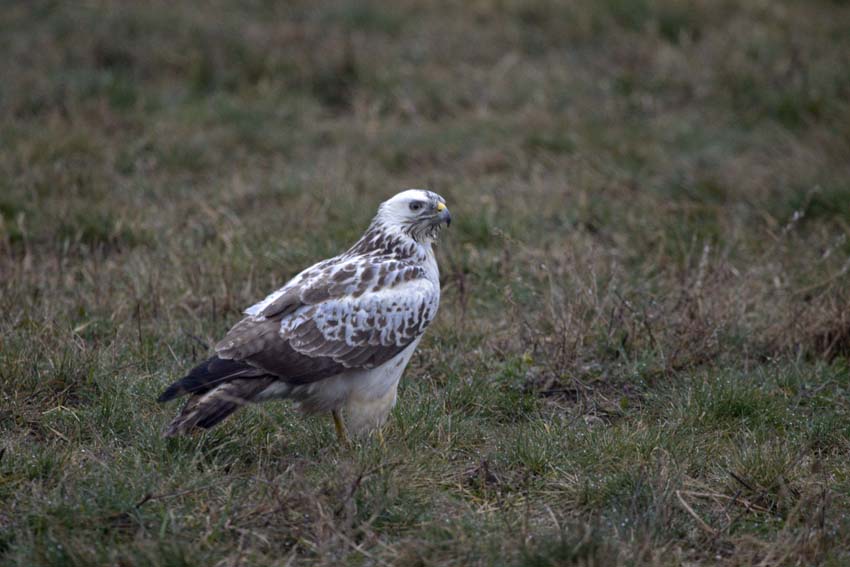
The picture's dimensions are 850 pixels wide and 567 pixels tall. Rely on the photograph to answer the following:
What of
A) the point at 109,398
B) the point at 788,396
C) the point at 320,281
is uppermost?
the point at 320,281

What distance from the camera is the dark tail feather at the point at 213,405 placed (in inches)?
188

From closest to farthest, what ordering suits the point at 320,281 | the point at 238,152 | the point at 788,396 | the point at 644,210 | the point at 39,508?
the point at 39,508 → the point at 320,281 → the point at 788,396 → the point at 644,210 → the point at 238,152

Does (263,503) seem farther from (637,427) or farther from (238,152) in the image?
(238,152)

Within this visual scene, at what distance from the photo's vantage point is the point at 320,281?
5.42 metres

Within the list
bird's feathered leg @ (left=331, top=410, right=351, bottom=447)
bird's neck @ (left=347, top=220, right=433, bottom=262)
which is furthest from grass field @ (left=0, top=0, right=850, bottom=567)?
bird's neck @ (left=347, top=220, right=433, bottom=262)

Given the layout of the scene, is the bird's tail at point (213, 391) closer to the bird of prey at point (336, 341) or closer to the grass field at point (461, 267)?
the bird of prey at point (336, 341)

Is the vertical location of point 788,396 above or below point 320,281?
below

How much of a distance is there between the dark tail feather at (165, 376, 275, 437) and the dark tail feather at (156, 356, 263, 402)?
31 mm

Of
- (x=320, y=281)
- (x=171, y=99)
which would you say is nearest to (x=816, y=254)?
(x=320, y=281)

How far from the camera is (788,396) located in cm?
596

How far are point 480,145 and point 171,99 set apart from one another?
10.6 ft

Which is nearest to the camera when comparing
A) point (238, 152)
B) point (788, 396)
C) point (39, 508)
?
point (39, 508)

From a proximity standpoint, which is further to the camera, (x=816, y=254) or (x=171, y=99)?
(x=171, y=99)

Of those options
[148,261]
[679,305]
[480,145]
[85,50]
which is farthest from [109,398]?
[85,50]
